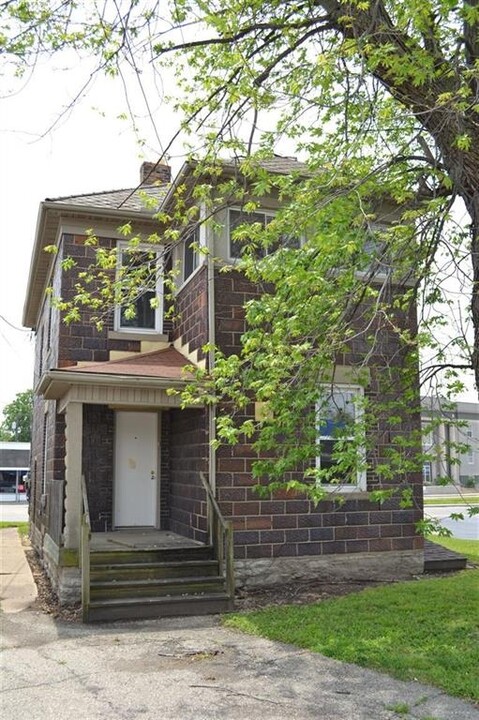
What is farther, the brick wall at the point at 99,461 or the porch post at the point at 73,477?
the brick wall at the point at 99,461

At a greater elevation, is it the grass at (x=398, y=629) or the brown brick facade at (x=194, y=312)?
the brown brick facade at (x=194, y=312)

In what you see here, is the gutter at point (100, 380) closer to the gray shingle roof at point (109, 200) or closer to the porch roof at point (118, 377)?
the porch roof at point (118, 377)

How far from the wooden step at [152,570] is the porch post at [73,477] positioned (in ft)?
1.94

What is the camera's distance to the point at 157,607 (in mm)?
8742

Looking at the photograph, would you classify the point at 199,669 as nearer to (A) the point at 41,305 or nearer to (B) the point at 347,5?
(B) the point at 347,5

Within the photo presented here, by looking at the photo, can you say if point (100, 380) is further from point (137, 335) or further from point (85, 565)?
point (137, 335)

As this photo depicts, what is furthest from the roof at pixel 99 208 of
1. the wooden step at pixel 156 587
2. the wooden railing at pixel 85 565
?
the wooden step at pixel 156 587

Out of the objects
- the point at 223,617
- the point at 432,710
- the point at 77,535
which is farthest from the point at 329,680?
the point at 77,535

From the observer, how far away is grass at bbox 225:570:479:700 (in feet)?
20.5

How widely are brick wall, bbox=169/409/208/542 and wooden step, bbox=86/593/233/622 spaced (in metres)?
1.42

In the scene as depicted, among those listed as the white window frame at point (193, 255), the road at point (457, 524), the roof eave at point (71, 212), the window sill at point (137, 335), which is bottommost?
the road at point (457, 524)

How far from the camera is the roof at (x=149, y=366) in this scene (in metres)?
10.2

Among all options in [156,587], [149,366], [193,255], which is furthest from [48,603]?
[193,255]

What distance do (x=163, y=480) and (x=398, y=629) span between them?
Result: 6069 millimetres
